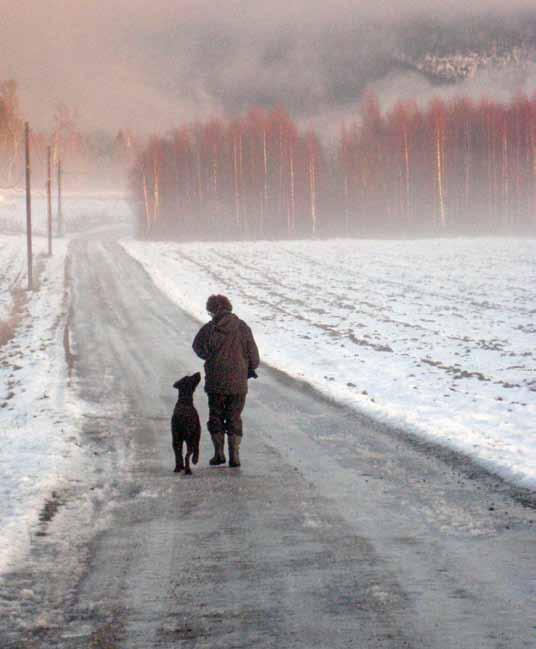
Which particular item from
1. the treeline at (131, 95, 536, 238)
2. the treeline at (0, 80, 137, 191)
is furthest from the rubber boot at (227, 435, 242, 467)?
the treeline at (0, 80, 137, 191)

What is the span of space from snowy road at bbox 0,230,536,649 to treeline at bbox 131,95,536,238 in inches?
2887

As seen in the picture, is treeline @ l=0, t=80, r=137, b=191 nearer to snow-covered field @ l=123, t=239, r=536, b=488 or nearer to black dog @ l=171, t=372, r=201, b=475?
snow-covered field @ l=123, t=239, r=536, b=488

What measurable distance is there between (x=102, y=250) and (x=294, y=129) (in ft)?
106

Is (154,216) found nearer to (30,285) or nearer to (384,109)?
(384,109)

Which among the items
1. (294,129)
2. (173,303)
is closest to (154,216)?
(294,129)

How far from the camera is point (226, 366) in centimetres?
1020

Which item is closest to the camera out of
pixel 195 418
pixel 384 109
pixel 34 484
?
pixel 34 484

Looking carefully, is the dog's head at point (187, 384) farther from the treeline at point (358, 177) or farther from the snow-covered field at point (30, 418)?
the treeline at point (358, 177)

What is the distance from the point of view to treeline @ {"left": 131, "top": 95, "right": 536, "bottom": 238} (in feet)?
274

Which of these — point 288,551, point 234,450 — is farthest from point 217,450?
point 288,551

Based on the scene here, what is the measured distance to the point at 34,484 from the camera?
360 inches

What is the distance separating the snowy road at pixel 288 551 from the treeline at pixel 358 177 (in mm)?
73317

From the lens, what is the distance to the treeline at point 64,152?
114 meters

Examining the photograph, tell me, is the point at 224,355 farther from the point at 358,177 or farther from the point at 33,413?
the point at 358,177
